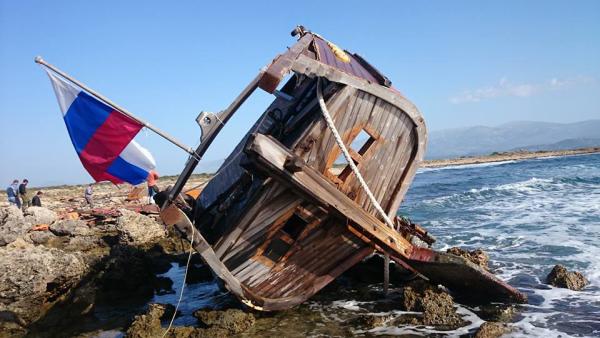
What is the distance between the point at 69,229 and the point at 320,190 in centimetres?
1261

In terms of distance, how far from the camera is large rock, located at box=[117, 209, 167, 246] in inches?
521

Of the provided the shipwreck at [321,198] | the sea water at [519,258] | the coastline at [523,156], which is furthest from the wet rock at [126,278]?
the coastline at [523,156]

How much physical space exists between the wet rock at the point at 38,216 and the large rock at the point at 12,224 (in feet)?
3.32

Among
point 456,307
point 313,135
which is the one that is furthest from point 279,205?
point 456,307

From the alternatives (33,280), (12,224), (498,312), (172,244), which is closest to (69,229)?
(12,224)

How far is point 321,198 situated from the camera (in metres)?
6.30

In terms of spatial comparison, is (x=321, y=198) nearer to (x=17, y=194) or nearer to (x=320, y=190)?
(x=320, y=190)

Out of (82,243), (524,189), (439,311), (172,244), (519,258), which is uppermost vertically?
(524,189)

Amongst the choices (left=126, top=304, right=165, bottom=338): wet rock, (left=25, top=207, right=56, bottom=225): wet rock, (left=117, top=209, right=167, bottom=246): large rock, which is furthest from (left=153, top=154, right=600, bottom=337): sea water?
(left=25, top=207, right=56, bottom=225): wet rock

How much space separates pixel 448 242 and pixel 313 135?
884 centimetres

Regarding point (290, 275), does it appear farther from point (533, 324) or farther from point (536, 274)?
point (536, 274)

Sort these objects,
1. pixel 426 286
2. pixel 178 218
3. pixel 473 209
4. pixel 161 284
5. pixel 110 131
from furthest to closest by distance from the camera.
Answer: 1. pixel 473 209
2. pixel 161 284
3. pixel 426 286
4. pixel 110 131
5. pixel 178 218

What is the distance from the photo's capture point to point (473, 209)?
20.1m

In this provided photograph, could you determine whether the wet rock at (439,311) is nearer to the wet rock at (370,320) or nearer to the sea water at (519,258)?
the sea water at (519,258)
